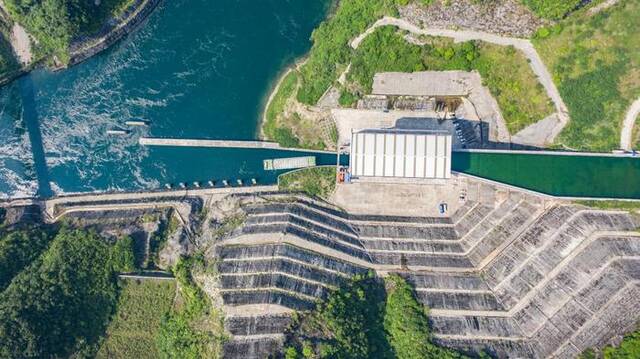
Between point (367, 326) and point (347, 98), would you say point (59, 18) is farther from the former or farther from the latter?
point (367, 326)

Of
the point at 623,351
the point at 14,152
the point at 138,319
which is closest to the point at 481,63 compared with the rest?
the point at 623,351

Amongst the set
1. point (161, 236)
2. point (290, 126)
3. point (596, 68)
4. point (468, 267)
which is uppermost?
point (596, 68)

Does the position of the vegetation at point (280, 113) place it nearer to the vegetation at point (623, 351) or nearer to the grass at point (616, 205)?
the grass at point (616, 205)

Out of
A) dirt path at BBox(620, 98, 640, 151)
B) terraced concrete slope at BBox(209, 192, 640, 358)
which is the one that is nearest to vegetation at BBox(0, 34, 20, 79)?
terraced concrete slope at BBox(209, 192, 640, 358)

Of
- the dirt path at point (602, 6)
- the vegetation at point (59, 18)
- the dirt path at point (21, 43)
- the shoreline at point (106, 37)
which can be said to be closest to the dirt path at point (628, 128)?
the dirt path at point (602, 6)

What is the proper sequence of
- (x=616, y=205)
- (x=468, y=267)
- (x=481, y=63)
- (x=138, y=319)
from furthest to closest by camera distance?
(x=481, y=63), (x=138, y=319), (x=468, y=267), (x=616, y=205)
